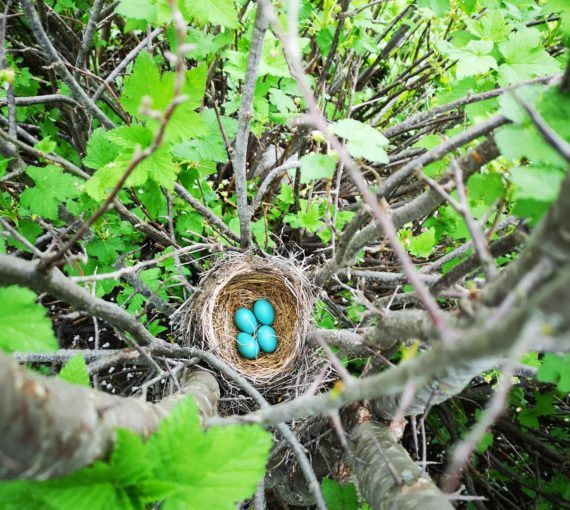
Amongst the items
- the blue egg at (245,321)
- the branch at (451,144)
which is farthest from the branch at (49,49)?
the blue egg at (245,321)

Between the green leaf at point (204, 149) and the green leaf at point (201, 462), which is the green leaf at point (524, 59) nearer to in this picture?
the green leaf at point (204, 149)

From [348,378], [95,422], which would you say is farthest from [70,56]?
[348,378]

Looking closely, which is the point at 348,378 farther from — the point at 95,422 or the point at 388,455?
the point at 388,455

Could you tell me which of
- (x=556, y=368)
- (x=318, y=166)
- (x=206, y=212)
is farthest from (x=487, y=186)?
(x=206, y=212)

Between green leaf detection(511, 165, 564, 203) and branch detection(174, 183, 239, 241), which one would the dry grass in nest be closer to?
branch detection(174, 183, 239, 241)

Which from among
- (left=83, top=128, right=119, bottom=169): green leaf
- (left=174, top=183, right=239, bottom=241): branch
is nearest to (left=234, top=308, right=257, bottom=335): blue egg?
(left=174, top=183, right=239, bottom=241): branch

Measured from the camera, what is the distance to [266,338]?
2.70 metres

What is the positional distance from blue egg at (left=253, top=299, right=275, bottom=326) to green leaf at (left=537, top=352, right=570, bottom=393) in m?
1.65

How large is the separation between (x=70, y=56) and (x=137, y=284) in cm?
153

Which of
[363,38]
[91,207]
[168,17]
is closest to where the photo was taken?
[168,17]

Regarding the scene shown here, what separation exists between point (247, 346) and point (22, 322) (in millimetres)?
1836

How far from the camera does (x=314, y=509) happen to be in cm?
309

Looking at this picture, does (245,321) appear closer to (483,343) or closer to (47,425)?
(47,425)

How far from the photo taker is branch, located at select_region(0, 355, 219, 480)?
632 mm
